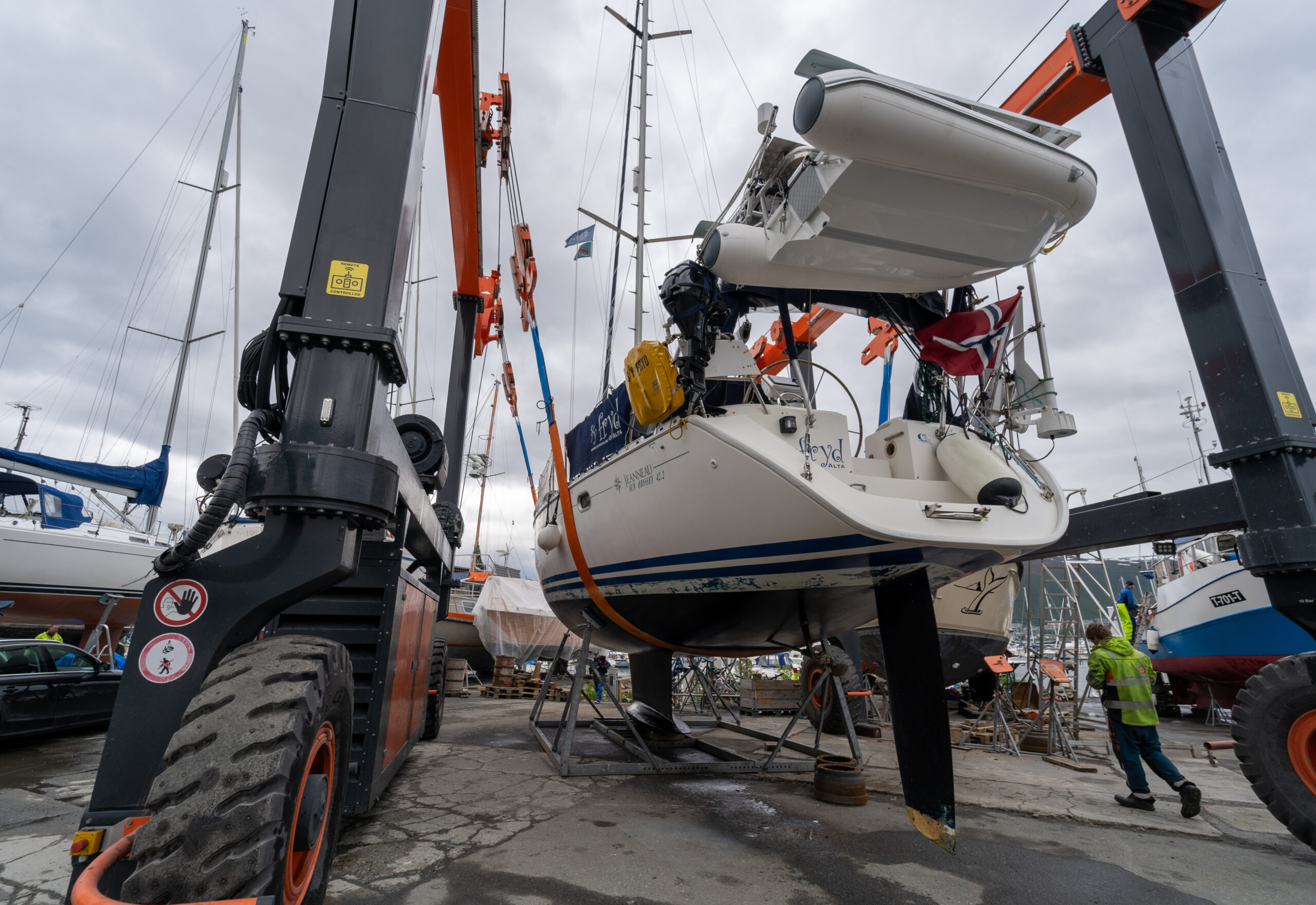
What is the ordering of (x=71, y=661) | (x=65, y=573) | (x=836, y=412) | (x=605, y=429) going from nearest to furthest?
(x=836, y=412), (x=605, y=429), (x=71, y=661), (x=65, y=573)

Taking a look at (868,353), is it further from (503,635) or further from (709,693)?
(503,635)

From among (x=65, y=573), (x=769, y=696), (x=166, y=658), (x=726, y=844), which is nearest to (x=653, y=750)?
(x=726, y=844)

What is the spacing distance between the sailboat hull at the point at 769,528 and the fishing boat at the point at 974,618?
Result: 149 inches

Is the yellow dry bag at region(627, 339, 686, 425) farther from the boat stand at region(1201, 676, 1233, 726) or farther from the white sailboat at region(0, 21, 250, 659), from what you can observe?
the boat stand at region(1201, 676, 1233, 726)

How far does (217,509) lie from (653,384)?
267cm

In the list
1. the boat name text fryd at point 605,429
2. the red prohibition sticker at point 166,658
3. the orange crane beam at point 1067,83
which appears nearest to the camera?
the red prohibition sticker at point 166,658

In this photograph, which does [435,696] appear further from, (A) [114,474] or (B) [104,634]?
(B) [104,634]

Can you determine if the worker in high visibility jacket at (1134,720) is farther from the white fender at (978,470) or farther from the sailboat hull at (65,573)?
the sailboat hull at (65,573)

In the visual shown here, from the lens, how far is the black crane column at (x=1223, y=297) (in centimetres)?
407

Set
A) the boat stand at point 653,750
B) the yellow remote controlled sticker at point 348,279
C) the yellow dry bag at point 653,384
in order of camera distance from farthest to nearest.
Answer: the boat stand at point 653,750
the yellow dry bag at point 653,384
the yellow remote controlled sticker at point 348,279

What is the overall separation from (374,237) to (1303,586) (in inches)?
224

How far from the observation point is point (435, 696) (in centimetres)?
660

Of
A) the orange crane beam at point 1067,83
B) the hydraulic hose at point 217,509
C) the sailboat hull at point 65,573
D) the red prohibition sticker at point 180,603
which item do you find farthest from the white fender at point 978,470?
the sailboat hull at point 65,573

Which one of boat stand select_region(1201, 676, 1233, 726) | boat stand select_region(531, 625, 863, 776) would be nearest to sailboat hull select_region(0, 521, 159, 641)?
boat stand select_region(531, 625, 863, 776)
